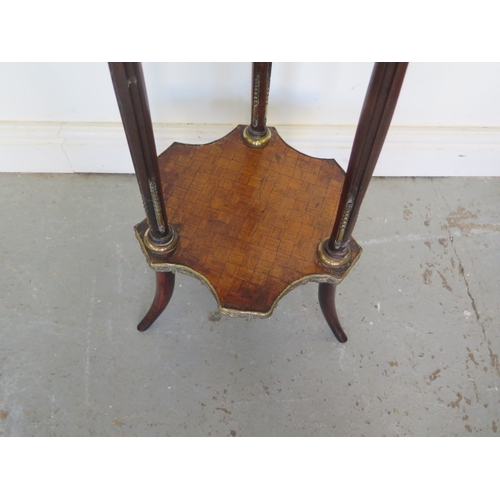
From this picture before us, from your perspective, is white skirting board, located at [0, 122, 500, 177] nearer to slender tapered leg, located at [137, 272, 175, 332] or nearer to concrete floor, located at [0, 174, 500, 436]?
concrete floor, located at [0, 174, 500, 436]

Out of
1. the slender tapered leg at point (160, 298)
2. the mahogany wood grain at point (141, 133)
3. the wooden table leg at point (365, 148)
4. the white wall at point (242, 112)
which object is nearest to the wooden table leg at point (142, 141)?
the mahogany wood grain at point (141, 133)

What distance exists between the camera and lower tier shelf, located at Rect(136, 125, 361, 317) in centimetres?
80

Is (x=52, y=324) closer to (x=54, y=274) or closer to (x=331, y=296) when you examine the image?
(x=54, y=274)

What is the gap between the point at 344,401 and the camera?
1026 mm

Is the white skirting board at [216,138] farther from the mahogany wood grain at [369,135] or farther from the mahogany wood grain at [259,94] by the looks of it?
the mahogany wood grain at [369,135]

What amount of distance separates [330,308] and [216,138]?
20.3 inches

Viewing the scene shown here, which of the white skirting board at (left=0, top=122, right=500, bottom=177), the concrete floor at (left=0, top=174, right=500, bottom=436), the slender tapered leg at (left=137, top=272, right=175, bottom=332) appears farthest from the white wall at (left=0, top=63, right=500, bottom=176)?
the slender tapered leg at (left=137, top=272, right=175, bottom=332)

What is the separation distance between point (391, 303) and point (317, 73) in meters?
0.56

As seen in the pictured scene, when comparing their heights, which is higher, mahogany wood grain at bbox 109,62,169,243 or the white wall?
mahogany wood grain at bbox 109,62,169,243

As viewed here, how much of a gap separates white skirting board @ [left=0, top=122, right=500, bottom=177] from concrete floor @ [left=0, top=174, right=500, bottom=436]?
71 mm

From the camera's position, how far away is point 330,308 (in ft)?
3.31

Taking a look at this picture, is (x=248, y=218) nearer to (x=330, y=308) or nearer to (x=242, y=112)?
(x=330, y=308)

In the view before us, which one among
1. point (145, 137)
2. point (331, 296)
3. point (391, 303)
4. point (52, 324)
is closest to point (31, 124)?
point (52, 324)

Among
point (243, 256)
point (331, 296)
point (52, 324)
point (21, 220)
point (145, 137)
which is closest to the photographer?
point (145, 137)
